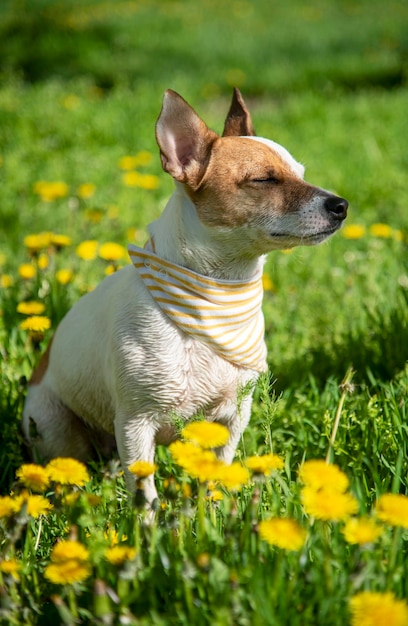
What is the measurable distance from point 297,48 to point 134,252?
29.5 feet

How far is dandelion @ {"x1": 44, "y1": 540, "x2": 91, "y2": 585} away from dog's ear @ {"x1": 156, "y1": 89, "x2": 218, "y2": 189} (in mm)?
1236

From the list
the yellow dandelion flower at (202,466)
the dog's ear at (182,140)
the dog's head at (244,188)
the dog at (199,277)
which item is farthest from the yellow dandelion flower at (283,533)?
the dog's ear at (182,140)

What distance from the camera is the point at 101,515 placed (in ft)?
6.77

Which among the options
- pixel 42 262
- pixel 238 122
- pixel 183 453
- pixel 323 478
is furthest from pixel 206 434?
pixel 42 262

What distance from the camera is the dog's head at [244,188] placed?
239 cm

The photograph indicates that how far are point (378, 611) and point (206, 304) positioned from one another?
126 centimetres

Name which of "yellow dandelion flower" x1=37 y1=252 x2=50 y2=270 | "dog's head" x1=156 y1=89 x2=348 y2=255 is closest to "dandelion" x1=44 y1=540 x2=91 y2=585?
"dog's head" x1=156 y1=89 x2=348 y2=255

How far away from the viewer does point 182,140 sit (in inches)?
97.8

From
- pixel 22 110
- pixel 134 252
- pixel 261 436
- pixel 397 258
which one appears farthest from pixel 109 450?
pixel 22 110

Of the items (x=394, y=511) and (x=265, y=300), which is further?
(x=265, y=300)

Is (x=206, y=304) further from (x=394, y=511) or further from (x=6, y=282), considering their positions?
(x=6, y=282)

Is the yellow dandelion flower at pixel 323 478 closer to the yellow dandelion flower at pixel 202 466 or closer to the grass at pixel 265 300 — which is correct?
the grass at pixel 265 300

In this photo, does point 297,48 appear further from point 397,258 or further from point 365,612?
point 365,612

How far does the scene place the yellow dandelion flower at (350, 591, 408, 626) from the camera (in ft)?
4.42
